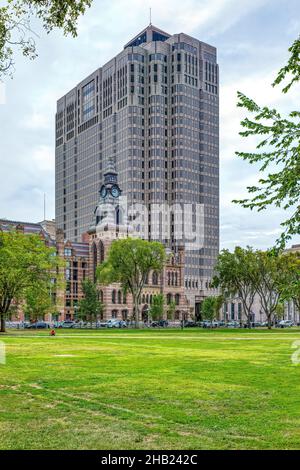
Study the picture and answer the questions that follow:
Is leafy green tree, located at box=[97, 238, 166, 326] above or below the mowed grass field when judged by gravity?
above

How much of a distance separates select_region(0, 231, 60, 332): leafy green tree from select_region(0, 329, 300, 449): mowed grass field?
47798mm

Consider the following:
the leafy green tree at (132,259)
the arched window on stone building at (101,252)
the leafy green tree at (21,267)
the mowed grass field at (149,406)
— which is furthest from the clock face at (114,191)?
the mowed grass field at (149,406)

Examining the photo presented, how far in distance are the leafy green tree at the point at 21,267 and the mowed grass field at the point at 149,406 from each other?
47.8 m

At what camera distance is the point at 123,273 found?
316ft

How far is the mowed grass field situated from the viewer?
39.3ft

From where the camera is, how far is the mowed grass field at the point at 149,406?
11969 mm

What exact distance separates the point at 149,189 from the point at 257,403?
18151cm

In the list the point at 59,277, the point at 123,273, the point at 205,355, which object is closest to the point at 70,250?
the point at 123,273

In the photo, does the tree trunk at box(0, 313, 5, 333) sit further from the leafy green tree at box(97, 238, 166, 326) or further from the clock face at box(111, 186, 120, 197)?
the clock face at box(111, 186, 120, 197)

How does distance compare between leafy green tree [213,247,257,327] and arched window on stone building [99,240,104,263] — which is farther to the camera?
arched window on stone building [99,240,104,263]

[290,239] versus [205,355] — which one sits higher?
[290,239]

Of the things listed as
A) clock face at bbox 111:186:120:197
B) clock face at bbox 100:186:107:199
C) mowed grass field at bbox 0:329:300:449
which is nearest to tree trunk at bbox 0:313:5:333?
mowed grass field at bbox 0:329:300:449

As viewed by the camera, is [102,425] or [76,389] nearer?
[102,425]

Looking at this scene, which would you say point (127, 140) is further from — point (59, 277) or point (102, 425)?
point (102, 425)
